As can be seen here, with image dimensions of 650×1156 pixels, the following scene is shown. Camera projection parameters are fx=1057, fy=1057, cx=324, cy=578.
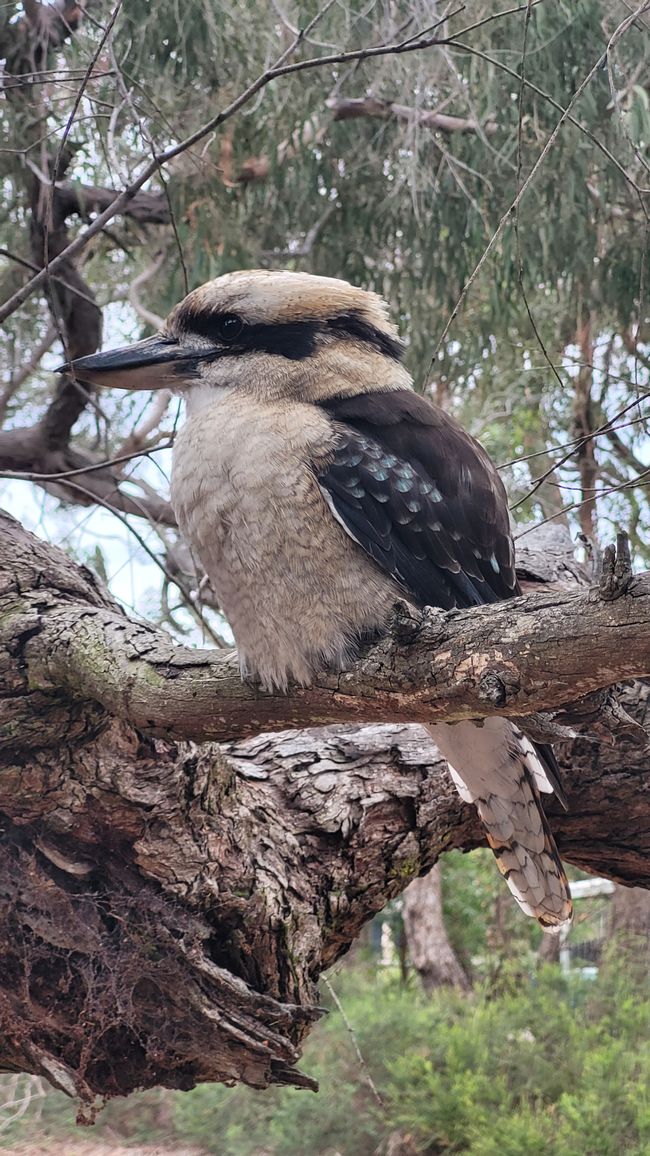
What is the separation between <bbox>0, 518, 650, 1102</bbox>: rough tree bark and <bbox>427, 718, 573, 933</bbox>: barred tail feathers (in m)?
0.17

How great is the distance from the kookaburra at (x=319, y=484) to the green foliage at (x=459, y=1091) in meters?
2.05

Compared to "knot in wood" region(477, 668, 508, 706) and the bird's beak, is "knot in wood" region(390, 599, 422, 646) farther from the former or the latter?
the bird's beak

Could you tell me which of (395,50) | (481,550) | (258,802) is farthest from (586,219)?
(258,802)

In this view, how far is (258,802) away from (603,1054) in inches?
93.4

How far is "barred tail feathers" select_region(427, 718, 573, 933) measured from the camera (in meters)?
1.39

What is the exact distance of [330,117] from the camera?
2436mm

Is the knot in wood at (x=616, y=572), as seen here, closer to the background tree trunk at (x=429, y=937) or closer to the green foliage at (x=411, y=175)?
the green foliage at (x=411, y=175)

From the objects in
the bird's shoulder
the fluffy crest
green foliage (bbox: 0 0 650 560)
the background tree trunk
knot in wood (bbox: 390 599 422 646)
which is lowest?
the background tree trunk

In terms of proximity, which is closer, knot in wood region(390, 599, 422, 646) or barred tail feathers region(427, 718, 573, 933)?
knot in wood region(390, 599, 422, 646)

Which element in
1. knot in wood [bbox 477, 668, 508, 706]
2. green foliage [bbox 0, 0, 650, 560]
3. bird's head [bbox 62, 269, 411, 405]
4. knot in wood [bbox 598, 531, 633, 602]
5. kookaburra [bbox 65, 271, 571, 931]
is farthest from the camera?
green foliage [bbox 0, 0, 650, 560]

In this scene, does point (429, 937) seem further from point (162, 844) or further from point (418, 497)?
point (418, 497)

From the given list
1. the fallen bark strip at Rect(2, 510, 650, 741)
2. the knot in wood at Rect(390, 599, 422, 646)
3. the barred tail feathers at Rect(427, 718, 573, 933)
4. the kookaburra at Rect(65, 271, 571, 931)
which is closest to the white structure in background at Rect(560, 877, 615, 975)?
the barred tail feathers at Rect(427, 718, 573, 933)

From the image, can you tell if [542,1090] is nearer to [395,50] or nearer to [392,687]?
[392,687]

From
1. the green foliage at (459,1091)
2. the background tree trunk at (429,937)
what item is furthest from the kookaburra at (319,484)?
the background tree trunk at (429,937)
